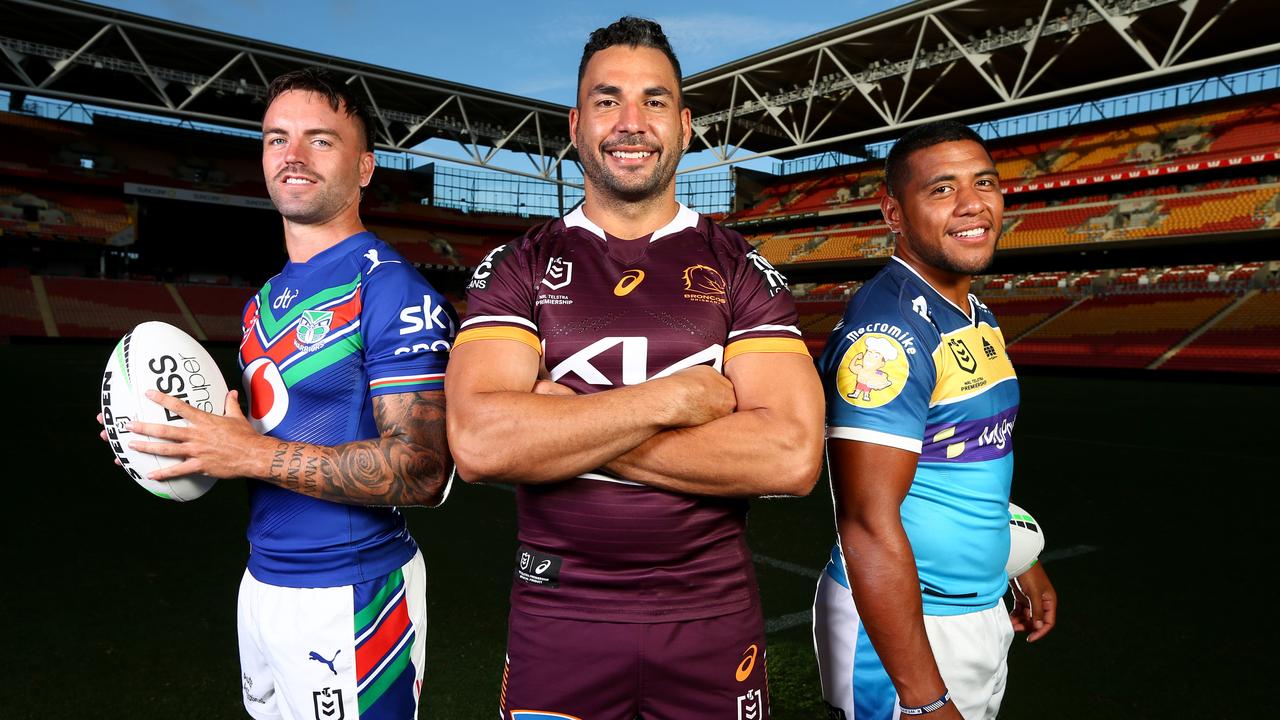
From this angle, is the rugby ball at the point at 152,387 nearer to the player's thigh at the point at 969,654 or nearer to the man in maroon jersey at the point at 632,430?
the man in maroon jersey at the point at 632,430

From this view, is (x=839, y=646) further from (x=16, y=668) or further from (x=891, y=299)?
(x=16, y=668)

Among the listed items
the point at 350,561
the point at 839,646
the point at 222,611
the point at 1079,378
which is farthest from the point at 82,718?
the point at 1079,378

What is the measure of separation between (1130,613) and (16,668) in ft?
18.6

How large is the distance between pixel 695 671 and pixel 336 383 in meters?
1.15

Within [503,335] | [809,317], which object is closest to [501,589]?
[503,335]

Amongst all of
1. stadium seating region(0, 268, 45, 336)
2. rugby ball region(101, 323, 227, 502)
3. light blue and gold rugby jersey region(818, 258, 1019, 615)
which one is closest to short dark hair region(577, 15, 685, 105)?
light blue and gold rugby jersey region(818, 258, 1019, 615)

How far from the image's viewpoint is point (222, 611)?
424 cm

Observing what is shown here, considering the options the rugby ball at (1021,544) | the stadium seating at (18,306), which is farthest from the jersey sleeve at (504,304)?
the stadium seating at (18,306)

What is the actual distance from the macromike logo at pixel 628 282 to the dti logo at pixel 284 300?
3.05ft

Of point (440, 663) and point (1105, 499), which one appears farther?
point (1105, 499)

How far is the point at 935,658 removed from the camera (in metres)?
1.94

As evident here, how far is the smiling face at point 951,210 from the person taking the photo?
2066 mm

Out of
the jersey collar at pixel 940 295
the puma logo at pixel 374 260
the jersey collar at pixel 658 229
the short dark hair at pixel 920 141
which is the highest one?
the short dark hair at pixel 920 141

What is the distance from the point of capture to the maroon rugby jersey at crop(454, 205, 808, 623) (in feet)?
5.61
